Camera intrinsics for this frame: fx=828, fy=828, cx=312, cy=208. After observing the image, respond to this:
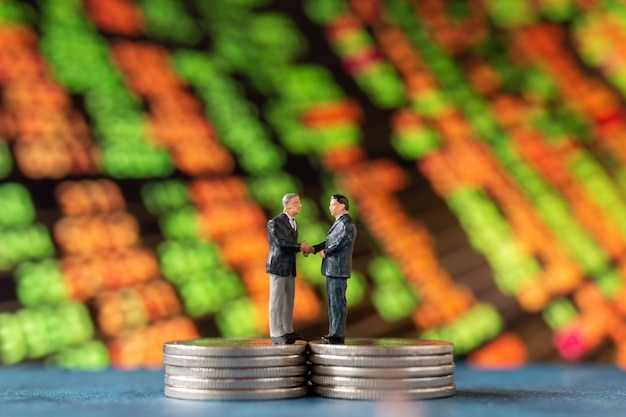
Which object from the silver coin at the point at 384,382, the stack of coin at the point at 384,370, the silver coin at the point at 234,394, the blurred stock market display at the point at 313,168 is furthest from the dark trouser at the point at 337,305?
the blurred stock market display at the point at 313,168

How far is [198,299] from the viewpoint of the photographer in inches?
238

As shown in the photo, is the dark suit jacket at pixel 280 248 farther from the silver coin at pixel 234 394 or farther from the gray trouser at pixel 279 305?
the silver coin at pixel 234 394

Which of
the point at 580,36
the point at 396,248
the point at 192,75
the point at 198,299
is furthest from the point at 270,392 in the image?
the point at 580,36

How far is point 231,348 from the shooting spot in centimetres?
383

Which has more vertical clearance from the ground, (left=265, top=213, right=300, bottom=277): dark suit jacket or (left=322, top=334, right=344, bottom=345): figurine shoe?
(left=265, top=213, right=300, bottom=277): dark suit jacket

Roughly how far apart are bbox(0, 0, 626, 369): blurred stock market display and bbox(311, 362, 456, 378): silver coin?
226cm

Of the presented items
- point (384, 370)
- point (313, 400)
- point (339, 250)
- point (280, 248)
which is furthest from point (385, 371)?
point (280, 248)

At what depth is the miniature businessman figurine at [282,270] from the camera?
4180 millimetres

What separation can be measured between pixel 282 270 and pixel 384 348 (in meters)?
0.71

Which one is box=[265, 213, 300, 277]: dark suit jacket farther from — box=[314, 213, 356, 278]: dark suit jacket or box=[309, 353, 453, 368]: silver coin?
box=[309, 353, 453, 368]: silver coin

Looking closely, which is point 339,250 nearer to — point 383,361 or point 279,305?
point 279,305

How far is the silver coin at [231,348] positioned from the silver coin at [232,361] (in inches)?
0.7

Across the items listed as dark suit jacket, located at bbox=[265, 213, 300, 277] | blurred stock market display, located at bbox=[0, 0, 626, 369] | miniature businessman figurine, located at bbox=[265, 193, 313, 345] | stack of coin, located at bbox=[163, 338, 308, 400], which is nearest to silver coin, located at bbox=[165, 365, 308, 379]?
stack of coin, located at bbox=[163, 338, 308, 400]

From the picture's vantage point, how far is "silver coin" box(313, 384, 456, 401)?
380cm
